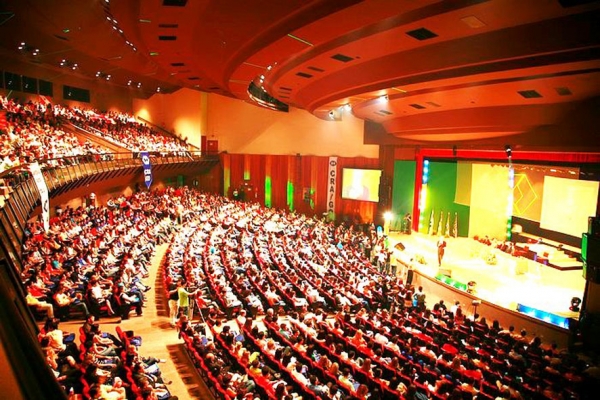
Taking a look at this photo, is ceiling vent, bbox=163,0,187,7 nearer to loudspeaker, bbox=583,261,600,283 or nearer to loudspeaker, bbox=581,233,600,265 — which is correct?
loudspeaker, bbox=581,233,600,265

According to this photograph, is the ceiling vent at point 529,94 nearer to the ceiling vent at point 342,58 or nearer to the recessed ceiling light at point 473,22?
the recessed ceiling light at point 473,22

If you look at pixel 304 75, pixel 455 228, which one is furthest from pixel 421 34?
pixel 455 228

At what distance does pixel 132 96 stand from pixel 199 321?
83.1ft

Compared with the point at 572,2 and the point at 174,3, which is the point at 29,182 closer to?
the point at 174,3

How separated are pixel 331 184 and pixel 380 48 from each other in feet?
57.0

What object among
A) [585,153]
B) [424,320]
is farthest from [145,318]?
[585,153]

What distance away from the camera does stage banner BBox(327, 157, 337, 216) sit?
86.2 feet

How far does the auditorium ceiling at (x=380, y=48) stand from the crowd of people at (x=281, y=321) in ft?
19.3

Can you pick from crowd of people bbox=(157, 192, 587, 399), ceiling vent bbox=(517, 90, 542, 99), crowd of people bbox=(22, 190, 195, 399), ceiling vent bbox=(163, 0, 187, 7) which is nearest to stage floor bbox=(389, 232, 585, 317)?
crowd of people bbox=(157, 192, 587, 399)

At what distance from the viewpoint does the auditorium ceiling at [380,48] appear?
6.91 metres

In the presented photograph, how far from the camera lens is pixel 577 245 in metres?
16.9

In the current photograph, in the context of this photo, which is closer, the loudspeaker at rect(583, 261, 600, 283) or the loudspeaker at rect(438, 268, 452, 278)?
the loudspeaker at rect(583, 261, 600, 283)

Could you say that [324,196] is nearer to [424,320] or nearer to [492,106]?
[492,106]

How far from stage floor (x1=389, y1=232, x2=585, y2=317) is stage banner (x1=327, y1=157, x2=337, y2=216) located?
6889 millimetres
